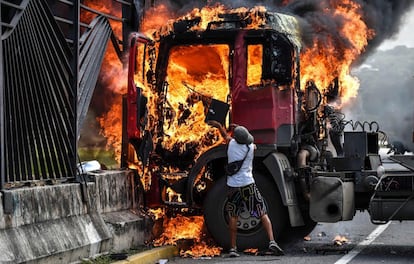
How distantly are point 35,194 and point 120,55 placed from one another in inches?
172

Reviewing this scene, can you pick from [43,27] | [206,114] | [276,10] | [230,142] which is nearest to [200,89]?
[206,114]

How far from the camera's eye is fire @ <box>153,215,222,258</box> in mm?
11602

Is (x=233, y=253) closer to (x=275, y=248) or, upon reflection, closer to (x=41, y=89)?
(x=275, y=248)

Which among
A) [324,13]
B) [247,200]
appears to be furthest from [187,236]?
[324,13]

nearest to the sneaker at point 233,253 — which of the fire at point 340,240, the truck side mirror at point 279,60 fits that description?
the fire at point 340,240

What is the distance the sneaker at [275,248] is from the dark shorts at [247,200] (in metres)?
0.39

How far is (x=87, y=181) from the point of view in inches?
407

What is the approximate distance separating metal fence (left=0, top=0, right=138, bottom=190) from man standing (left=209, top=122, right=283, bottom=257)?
204cm

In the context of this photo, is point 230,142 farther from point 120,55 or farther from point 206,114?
point 120,55

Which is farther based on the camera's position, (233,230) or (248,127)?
(248,127)

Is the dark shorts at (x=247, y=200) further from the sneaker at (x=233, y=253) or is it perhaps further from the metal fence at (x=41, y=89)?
the metal fence at (x=41, y=89)

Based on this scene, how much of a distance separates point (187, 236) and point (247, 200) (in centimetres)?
130

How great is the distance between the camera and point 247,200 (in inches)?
444

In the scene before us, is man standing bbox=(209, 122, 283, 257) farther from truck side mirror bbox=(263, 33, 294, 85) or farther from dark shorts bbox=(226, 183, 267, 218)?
truck side mirror bbox=(263, 33, 294, 85)
